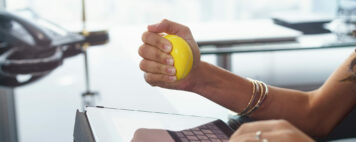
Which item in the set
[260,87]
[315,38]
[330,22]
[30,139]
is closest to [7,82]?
[30,139]

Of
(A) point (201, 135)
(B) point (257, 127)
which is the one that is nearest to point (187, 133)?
(A) point (201, 135)

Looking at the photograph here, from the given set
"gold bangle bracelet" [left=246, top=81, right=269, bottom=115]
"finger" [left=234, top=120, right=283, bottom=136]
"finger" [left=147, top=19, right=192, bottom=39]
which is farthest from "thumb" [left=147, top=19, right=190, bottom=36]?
"finger" [left=234, top=120, right=283, bottom=136]

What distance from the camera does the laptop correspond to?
67cm

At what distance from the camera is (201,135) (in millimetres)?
697

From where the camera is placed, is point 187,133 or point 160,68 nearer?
point 187,133

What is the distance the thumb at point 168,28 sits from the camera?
890 millimetres

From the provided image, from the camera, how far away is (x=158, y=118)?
0.78 metres

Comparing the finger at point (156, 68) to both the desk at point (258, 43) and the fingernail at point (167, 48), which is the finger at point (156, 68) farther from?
the desk at point (258, 43)

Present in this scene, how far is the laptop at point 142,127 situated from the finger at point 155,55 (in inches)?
3.7

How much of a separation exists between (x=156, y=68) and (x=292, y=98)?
359 millimetres

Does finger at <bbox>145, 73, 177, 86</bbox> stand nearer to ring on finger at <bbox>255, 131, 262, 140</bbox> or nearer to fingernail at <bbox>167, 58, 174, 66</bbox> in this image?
fingernail at <bbox>167, 58, 174, 66</bbox>

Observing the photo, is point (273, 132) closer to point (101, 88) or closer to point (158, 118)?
point (158, 118)

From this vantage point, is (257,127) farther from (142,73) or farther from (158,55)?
(142,73)

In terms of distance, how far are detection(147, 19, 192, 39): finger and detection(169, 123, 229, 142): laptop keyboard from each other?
236 mm
